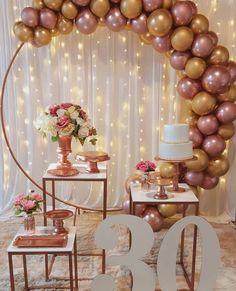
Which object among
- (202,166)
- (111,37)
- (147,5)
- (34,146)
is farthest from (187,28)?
(34,146)

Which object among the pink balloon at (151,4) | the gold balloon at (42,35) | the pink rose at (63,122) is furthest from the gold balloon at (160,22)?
the pink rose at (63,122)

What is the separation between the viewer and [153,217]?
Answer: 2896 millimetres

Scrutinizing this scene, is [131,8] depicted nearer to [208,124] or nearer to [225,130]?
[208,124]

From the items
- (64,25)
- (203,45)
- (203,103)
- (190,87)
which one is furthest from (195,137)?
(64,25)

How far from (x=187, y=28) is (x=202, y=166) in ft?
3.47

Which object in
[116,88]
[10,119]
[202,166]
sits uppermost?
[116,88]

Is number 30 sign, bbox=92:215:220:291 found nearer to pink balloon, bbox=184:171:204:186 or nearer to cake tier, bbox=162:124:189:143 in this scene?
cake tier, bbox=162:124:189:143

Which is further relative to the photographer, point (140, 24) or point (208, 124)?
point (208, 124)

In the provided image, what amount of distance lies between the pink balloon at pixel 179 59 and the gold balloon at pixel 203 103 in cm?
26

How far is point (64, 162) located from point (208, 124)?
118 centimetres

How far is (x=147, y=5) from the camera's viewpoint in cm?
259

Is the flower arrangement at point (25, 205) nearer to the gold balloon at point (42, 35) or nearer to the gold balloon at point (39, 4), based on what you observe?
the gold balloon at point (42, 35)

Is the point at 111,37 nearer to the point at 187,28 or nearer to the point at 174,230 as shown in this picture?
the point at 187,28

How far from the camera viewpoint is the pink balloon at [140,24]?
264 cm
